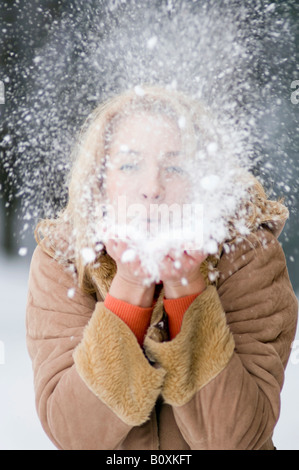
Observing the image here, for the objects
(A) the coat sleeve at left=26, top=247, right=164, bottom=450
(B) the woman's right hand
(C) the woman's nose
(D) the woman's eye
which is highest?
(D) the woman's eye

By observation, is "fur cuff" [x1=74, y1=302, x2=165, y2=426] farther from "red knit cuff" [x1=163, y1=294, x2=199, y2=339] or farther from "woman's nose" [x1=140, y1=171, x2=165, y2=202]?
"woman's nose" [x1=140, y1=171, x2=165, y2=202]

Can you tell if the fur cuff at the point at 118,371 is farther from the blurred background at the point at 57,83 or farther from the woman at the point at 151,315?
the blurred background at the point at 57,83

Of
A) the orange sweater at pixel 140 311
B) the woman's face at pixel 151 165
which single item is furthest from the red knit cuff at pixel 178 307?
the woman's face at pixel 151 165

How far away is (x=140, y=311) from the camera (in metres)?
0.87

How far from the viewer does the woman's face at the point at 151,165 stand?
2.84ft

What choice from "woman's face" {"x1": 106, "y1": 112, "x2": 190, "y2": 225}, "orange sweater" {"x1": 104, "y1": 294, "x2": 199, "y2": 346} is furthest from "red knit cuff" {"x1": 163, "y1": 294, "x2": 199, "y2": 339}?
"woman's face" {"x1": 106, "y1": 112, "x2": 190, "y2": 225}

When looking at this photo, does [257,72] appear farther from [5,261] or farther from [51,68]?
[5,261]

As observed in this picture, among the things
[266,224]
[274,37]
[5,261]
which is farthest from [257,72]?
[5,261]

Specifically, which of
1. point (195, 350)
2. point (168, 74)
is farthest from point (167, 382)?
point (168, 74)

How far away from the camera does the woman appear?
0.84m

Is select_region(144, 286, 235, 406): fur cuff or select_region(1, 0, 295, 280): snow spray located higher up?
select_region(1, 0, 295, 280): snow spray

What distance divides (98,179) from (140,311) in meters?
0.24

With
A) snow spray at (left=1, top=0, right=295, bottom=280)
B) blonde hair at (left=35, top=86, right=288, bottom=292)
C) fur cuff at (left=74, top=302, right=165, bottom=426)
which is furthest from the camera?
snow spray at (left=1, top=0, right=295, bottom=280)

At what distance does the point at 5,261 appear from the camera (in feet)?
7.89
